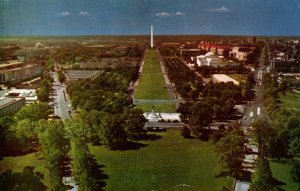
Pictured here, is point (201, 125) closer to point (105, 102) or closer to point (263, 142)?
point (263, 142)

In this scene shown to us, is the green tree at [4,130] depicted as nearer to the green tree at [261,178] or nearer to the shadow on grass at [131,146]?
the shadow on grass at [131,146]

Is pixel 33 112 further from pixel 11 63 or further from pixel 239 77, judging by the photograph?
pixel 239 77

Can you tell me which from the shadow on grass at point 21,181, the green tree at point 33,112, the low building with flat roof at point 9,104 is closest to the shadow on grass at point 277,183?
the shadow on grass at point 21,181

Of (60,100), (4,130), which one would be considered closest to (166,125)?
(60,100)

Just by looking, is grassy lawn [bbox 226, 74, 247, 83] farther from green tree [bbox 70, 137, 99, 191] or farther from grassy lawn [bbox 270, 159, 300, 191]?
green tree [bbox 70, 137, 99, 191]

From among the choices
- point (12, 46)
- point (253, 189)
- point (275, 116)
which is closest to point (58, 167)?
point (12, 46)

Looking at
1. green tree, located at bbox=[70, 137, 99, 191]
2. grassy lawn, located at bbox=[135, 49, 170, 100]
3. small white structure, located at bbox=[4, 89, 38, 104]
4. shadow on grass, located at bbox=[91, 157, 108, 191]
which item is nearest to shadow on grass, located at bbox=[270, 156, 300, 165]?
grassy lawn, located at bbox=[135, 49, 170, 100]
